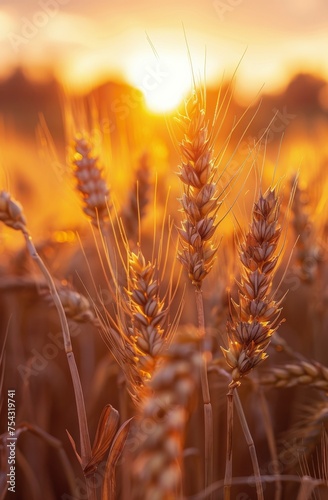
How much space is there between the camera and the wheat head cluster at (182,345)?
112 centimetres

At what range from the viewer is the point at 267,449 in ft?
8.28

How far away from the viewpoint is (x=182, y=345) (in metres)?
0.68

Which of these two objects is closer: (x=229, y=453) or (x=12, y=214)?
(x=229, y=453)

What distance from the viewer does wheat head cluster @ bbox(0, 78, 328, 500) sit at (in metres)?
1.12

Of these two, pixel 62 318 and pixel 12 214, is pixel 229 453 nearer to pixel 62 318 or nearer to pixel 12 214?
pixel 62 318

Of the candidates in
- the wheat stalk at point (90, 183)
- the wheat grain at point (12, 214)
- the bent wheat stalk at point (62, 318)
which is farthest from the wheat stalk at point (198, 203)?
the wheat stalk at point (90, 183)

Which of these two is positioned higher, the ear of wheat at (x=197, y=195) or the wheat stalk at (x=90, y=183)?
the wheat stalk at (x=90, y=183)

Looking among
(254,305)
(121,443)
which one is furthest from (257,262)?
(121,443)

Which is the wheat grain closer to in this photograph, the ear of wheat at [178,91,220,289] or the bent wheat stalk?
the bent wheat stalk

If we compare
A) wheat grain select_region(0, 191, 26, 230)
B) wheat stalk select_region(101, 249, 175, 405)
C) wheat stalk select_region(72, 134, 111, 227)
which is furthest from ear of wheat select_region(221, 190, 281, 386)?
wheat stalk select_region(72, 134, 111, 227)

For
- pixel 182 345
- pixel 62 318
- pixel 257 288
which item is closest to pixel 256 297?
pixel 257 288

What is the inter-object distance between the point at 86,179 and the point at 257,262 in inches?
35.3

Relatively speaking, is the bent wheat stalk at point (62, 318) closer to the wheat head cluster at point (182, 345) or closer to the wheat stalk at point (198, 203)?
the wheat head cluster at point (182, 345)

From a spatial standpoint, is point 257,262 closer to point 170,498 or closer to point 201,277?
point 201,277
